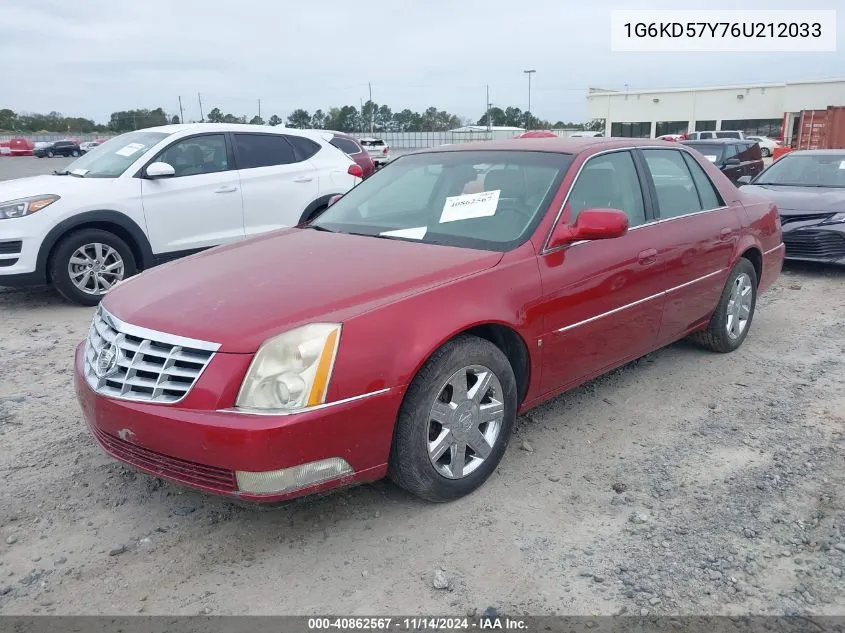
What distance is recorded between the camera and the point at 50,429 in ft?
13.1

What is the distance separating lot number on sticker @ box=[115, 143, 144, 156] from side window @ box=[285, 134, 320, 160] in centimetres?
164

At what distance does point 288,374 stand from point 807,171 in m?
8.61

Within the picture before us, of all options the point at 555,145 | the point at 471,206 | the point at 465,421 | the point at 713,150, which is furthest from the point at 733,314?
the point at 713,150

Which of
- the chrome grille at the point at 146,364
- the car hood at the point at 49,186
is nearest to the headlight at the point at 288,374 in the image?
the chrome grille at the point at 146,364

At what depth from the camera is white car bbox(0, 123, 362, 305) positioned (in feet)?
21.0

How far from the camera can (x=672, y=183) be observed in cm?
467

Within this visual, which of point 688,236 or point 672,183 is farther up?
point 672,183

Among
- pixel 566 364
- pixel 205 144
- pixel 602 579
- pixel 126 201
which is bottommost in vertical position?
pixel 602 579

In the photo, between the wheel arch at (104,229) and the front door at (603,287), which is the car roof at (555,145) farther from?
the wheel arch at (104,229)

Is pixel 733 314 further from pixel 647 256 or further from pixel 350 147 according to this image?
pixel 350 147

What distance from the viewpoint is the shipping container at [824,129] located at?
1163 inches

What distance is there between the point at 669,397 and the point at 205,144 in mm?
5375

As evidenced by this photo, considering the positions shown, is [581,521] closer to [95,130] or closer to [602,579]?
[602,579]

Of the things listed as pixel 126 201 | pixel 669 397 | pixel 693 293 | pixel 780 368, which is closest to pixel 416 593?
pixel 669 397
